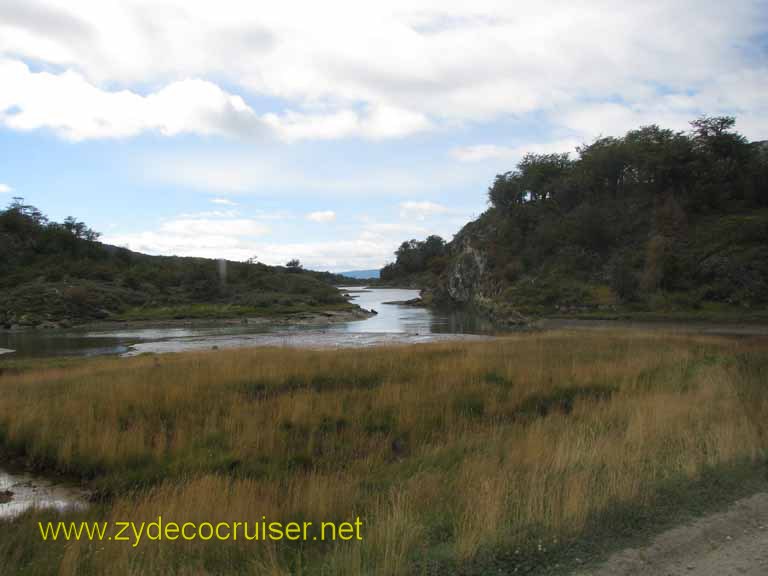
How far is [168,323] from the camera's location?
64.9 metres

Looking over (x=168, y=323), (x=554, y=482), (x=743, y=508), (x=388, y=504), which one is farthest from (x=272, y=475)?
(x=168, y=323)

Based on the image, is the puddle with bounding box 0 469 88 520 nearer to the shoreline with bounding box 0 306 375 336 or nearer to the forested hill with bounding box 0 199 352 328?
the shoreline with bounding box 0 306 375 336

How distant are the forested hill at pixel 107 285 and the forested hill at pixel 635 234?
30.3 meters

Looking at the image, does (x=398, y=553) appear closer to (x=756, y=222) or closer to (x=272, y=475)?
(x=272, y=475)

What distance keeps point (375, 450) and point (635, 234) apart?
74246mm

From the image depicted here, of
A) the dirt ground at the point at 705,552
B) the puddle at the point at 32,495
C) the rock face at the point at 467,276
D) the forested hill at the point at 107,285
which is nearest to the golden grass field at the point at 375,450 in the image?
the puddle at the point at 32,495

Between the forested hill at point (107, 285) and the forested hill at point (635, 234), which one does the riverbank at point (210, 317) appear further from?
the forested hill at point (635, 234)

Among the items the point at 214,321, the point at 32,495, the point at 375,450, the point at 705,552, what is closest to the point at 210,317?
the point at 214,321

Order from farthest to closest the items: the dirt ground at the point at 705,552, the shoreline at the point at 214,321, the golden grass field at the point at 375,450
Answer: the shoreline at the point at 214,321, the golden grass field at the point at 375,450, the dirt ground at the point at 705,552

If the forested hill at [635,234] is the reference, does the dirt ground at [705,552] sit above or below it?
below

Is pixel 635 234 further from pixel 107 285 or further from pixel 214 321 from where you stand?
pixel 107 285

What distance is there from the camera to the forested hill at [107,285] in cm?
6700

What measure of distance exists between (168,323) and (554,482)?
6624 cm

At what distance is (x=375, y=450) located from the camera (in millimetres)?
8367
